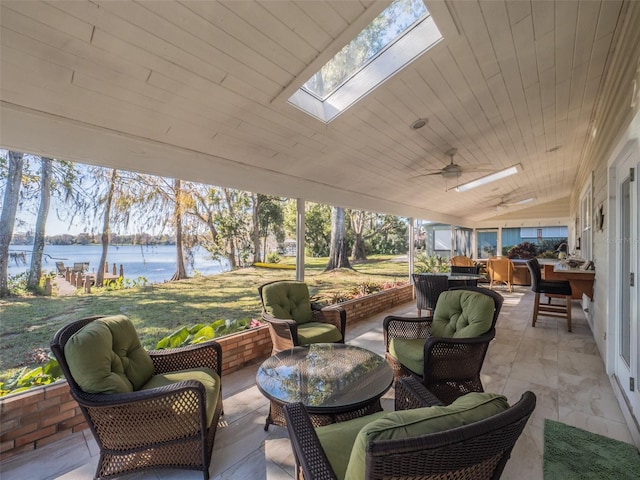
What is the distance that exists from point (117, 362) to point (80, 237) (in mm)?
1245

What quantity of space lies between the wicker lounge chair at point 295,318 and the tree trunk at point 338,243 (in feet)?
8.11

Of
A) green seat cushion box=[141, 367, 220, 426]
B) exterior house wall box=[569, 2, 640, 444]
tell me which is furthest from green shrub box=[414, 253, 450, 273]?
green seat cushion box=[141, 367, 220, 426]

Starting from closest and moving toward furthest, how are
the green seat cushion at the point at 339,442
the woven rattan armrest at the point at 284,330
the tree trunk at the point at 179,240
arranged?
the green seat cushion at the point at 339,442 < the woven rattan armrest at the point at 284,330 < the tree trunk at the point at 179,240

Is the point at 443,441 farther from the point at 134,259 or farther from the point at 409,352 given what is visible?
the point at 134,259

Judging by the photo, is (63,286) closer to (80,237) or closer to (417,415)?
(80,237)

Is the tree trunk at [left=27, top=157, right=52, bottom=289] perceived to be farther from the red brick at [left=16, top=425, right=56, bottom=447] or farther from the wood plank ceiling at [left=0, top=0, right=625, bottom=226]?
the red brick at [left=16, top=425, right=56, bottom=447]

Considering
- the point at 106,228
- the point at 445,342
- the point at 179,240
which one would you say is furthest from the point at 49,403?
the point at 445,342

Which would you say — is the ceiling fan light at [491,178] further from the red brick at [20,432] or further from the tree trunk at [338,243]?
the red brick at [20,432]

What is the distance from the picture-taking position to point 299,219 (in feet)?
14.2

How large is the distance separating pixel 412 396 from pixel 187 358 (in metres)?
1.65

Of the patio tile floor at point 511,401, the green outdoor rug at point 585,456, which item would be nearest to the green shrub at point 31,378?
the patio tile floor at point 511,401

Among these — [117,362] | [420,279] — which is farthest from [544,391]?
[117,362]

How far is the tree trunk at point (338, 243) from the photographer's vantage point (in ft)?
20.2

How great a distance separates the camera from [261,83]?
7.75ft
